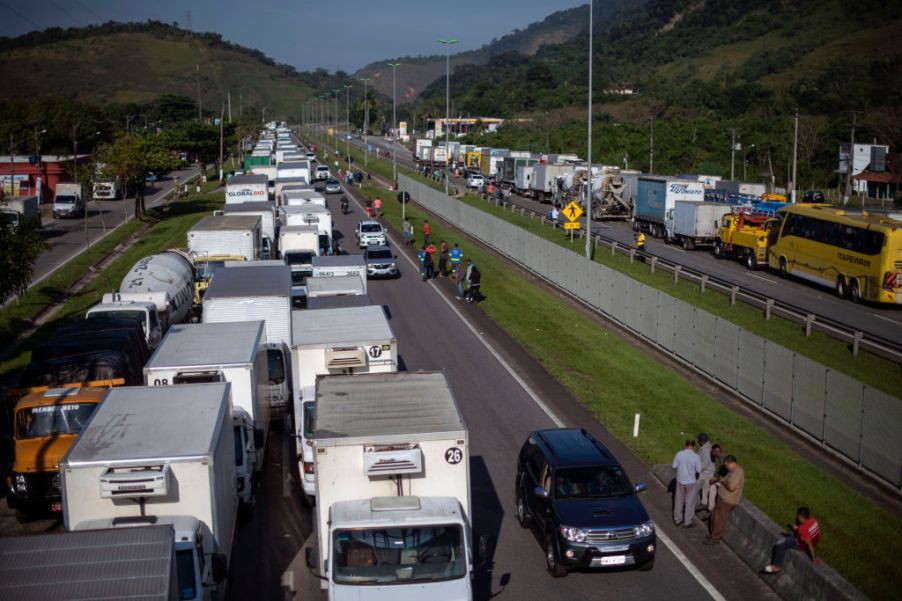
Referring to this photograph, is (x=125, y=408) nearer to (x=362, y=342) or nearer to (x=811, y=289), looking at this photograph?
(x=362, y=342)

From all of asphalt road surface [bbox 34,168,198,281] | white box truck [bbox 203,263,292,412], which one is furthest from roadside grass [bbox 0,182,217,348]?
white box truck [bbox 203,263,292,412]

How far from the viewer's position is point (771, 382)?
2172 cm

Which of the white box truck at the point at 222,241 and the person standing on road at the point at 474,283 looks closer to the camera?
the person standing on road at the point at 474,283

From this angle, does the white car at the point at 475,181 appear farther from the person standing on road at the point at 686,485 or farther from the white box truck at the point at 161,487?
the white box truck at the point at 161,487

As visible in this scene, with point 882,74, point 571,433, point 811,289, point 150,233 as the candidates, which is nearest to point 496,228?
point 811,289

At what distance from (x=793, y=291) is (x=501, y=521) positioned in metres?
27.3

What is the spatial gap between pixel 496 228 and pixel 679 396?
1071 inches

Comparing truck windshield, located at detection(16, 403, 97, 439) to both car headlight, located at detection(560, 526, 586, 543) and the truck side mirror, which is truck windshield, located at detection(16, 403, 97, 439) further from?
car headlight, located at detection(560, 526, 586, 543)

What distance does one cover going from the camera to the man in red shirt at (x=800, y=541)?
517 inches

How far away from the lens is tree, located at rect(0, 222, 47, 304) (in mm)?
22109

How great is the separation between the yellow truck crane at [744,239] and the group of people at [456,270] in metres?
14.0

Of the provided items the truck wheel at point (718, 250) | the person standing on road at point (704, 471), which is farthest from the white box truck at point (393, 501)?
the truck wheel at point (718, 250)

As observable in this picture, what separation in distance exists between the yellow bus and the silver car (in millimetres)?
17964

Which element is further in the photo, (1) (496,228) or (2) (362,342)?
(1) (496,228)
